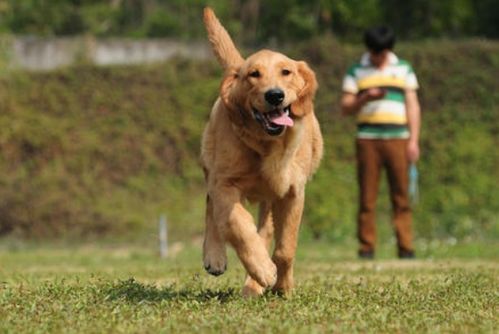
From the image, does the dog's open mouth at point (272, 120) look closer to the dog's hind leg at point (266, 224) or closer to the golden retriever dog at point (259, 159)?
the golden retriever dog at point (259, 159)

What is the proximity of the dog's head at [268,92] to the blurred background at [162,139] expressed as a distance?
1302cm

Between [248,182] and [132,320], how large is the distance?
4.38 ft

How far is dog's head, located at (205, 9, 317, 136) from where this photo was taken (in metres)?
6.13

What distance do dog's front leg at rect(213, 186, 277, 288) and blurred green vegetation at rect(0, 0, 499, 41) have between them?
2624cm

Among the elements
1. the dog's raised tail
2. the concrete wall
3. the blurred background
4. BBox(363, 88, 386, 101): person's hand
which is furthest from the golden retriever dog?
the concrete wall

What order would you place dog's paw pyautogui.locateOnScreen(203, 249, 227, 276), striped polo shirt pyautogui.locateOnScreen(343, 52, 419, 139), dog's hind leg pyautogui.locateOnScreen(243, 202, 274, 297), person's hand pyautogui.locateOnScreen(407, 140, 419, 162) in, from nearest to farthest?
dog's paw pyautogui.locateOnScreen(203, 249, 227, 276)
dog's hind leg pyautogui.locateOnScreen(243, 202, 274, 297)
striped polo shirt pyautogui.locateOnScreen(343, 52, 419, 139)
person's hand pyautogui.locateOnScreen(407, 140, 419, 162)

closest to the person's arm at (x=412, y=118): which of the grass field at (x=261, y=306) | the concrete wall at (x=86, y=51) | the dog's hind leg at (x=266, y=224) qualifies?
the grass field at (x=261, y=306)

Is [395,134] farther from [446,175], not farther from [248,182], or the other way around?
[446,175]

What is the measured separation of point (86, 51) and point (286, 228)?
66.0 ft

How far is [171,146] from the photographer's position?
23.9 meters

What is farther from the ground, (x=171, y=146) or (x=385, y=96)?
(x=385, y=96)

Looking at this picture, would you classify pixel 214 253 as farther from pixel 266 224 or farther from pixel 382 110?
pixel 382 110

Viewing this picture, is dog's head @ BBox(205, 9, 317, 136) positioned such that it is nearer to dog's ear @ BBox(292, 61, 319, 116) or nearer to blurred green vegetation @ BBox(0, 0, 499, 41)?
dog's ear @ BBox(292, 61, 319, 116)

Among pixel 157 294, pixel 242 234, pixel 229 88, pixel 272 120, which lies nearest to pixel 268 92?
pixel 272 120
